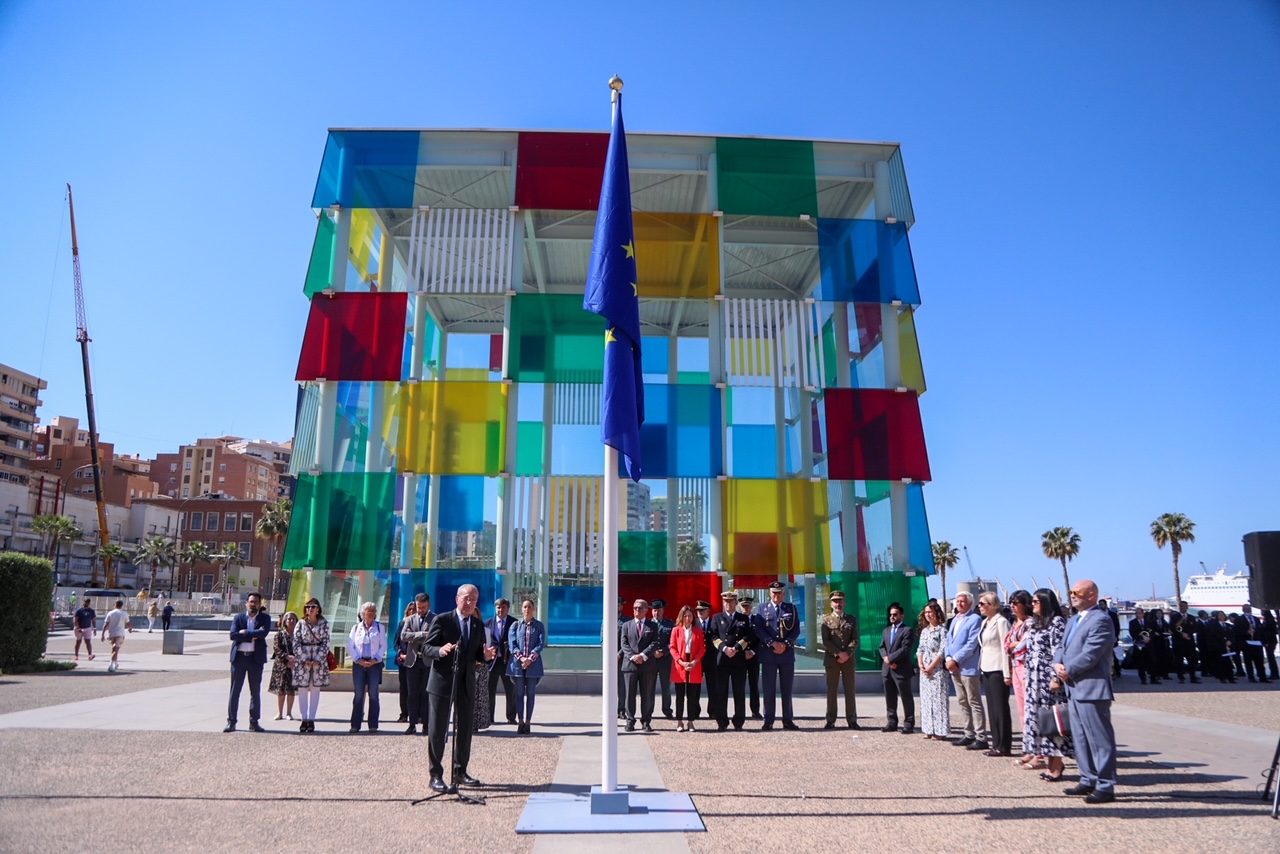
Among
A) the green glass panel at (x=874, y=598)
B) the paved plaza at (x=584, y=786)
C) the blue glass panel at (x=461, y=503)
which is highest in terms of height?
the blue glass panel at (x=461, y=503)

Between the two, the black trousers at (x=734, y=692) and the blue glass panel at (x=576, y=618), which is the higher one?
the blue glass panel at (x=576, y=618)

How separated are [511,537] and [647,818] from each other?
12.6 meters

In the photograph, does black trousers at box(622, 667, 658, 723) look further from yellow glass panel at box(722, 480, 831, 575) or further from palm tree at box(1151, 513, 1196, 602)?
palm tree at box(1151, 513, 1196, 602)

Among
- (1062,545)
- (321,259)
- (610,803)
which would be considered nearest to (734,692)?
(610,803)

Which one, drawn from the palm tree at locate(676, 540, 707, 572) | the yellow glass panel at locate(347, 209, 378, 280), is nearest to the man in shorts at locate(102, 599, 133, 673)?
the yellow glass panel at locate(347, 209, 378, 280)

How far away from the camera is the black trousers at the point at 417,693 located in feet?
41.2

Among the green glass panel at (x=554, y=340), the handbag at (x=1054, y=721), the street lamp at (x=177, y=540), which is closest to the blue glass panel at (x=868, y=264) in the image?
the green glass panel at (x=554, y=340)

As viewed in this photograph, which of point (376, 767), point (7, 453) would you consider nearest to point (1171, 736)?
point (376, 767)

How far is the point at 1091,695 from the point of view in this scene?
8.52 meters

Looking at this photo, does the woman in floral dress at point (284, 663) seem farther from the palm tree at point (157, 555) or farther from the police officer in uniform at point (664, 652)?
the palm tree at point (157, 555)

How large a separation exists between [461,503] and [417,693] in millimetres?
7446

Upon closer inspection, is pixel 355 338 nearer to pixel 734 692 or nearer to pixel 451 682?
pixel 734 692

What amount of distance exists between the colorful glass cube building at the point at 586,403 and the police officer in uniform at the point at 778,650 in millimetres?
5043

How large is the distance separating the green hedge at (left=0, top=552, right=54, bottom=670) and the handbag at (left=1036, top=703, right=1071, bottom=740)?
22436 mm
